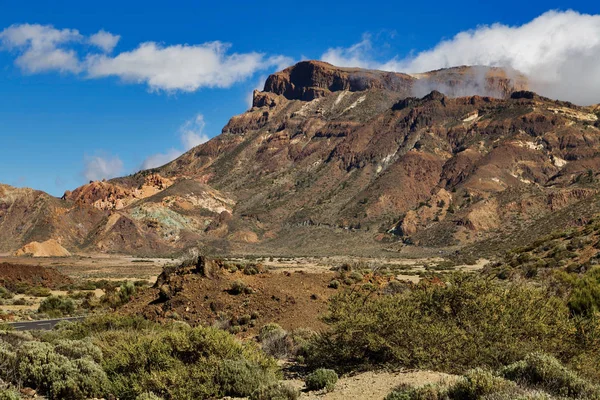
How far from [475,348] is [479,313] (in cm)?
120

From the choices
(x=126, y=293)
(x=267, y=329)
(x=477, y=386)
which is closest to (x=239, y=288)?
(x=267, y=329)

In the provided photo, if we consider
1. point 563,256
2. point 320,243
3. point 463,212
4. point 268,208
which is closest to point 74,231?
point 268,208

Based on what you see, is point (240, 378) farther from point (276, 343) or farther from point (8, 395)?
point (276, 343)

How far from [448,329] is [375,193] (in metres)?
135

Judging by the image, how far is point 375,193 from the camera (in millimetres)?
145625

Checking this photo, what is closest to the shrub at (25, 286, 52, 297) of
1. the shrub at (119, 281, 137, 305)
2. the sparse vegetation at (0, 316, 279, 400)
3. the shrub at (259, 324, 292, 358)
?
the shrub at (119, 281, 137, 305)

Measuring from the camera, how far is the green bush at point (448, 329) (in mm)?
11476

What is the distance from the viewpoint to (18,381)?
1130 cm

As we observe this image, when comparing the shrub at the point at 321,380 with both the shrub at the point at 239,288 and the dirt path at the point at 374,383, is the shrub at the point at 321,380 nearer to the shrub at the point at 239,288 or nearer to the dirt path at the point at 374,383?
the dirt path at the point at 374,383

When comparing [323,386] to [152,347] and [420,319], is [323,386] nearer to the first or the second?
[420,319]

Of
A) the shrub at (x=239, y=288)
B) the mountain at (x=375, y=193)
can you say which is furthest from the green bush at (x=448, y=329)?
the mountain at (x=375, y=193)

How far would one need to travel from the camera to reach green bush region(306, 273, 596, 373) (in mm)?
11476

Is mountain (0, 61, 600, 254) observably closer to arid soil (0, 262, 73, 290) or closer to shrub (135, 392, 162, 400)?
arid soil (0, 262, 73, 290)

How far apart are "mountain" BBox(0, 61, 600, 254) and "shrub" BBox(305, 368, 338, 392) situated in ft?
316
